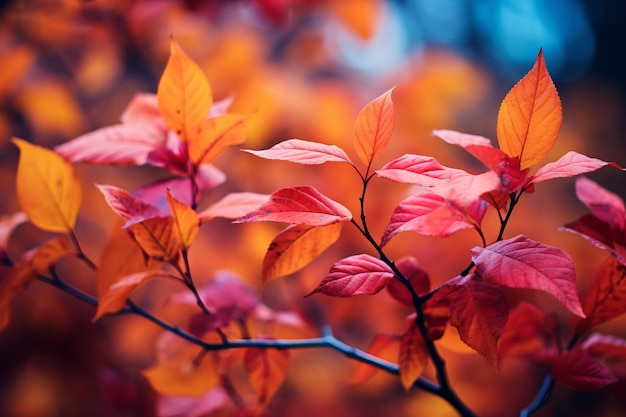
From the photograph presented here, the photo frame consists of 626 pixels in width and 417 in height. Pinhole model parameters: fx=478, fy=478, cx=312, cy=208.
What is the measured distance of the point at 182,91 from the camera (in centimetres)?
48

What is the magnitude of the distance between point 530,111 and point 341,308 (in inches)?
29.2

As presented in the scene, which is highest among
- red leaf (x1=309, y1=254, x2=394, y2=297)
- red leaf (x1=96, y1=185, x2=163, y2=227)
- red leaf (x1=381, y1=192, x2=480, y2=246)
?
red leaf (x1=381, y1=192, x2=480, y2=246)

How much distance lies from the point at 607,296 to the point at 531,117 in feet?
0.77

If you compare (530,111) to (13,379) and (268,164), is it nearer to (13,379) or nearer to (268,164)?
(268,164)

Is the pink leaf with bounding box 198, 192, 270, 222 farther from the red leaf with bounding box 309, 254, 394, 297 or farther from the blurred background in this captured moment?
the blurred background

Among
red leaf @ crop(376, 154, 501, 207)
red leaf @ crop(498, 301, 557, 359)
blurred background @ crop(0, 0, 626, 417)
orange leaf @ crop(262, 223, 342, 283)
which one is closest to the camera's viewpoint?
red leaf @ crop(376, 154, 501, 207)

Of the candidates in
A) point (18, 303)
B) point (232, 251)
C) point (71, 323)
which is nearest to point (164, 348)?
point (232, 251)

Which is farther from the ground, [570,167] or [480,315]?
[570,167]

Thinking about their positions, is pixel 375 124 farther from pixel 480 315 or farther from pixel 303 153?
pixel 480 315

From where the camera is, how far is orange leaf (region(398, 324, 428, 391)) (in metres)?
0.47

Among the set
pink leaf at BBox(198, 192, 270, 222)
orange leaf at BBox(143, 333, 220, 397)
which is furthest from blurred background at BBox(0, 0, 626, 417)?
pink leaf at BBox(198, 192, 270, 222)

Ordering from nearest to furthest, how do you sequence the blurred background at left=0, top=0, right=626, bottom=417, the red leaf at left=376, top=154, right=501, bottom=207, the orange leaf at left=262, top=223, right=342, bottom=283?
the red leaf at left=376, top=154, right=501, bottom=207 < the orange leaf at left=262, top=223, right=342, bottom=283 < the blurred background at left=0, top=0, right=626, bottom=417

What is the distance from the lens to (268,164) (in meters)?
1.32

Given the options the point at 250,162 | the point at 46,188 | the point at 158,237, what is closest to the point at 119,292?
the point at 158,237
